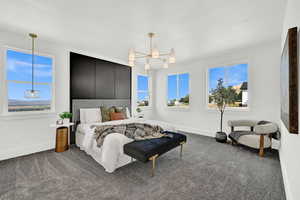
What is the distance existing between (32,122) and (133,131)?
101 inches

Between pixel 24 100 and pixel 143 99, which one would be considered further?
pixel 143 99

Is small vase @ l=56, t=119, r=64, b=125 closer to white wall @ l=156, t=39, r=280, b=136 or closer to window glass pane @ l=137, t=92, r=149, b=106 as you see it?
window glass pane @ l=137, t=92, r=149, b=106

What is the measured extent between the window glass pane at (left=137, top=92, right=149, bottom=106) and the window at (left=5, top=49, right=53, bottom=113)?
3243mm

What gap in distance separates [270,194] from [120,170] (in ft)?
7.50

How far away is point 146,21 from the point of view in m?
2.42

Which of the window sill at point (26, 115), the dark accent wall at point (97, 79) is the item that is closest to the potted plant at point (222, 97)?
the dark accent wall at point (97, 79)

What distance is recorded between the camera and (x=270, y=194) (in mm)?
1836

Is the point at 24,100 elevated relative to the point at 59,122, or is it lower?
elevated

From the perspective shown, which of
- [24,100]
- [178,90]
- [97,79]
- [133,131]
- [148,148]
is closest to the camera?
[148,148]

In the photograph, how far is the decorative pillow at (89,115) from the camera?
3.77 m

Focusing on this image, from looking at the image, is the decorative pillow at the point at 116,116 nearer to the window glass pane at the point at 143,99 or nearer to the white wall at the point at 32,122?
the white wall at the point at 32,122

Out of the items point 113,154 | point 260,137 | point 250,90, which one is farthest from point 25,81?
point 250,90

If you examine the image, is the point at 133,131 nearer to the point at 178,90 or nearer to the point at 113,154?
the point at 113,154

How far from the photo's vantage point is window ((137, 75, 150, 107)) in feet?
19.5
